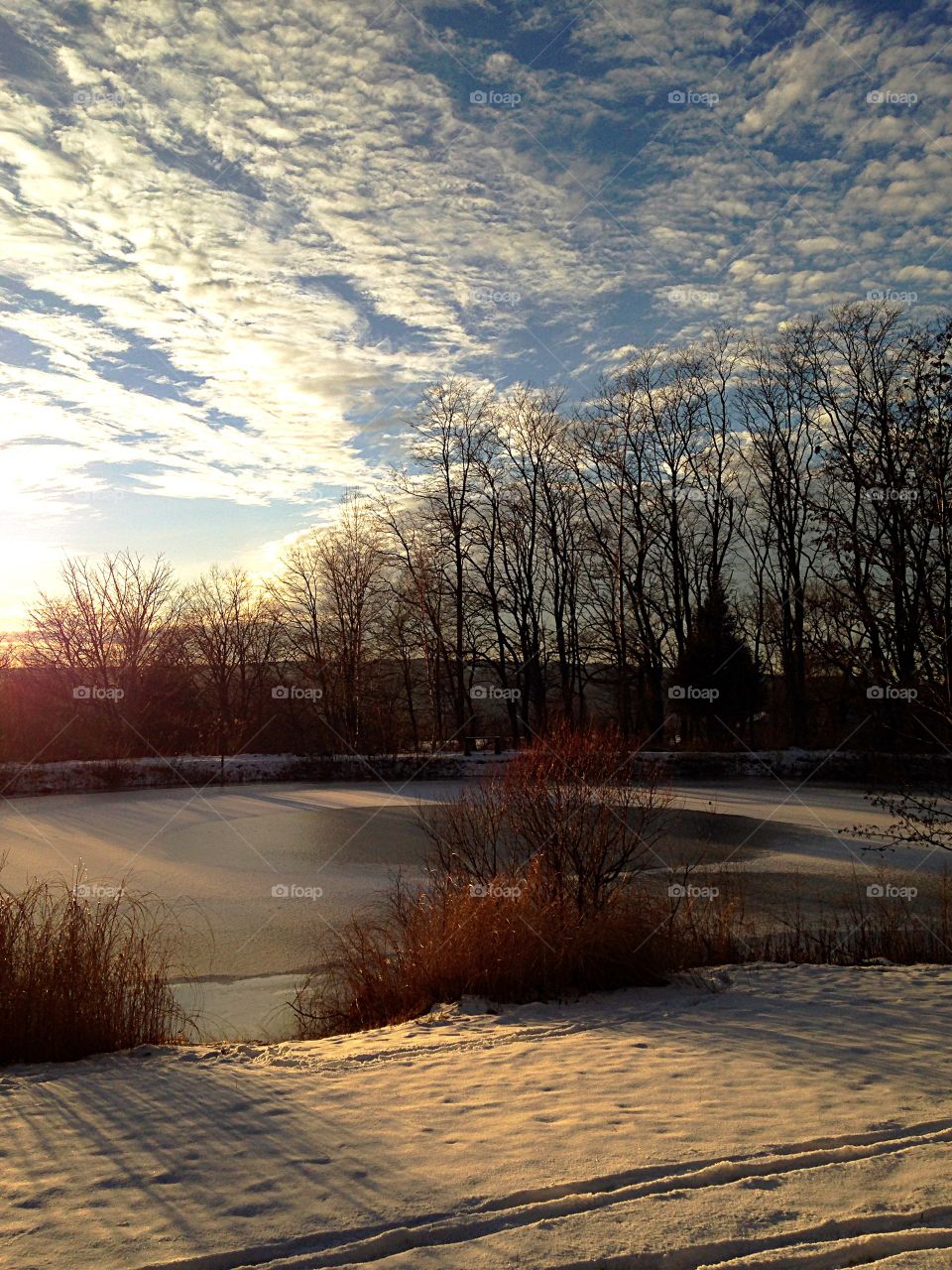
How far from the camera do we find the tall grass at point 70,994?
704 cm

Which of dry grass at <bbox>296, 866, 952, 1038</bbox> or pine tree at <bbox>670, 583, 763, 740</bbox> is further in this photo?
pine tree at <bbox>670, 583, 763, 740</bbox>

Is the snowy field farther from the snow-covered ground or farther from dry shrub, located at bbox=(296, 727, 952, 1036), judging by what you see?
the snow-covered ground

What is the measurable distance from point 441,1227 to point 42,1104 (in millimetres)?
2944

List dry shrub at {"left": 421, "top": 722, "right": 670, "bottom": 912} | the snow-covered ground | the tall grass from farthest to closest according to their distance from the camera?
dry shrub at {"left": 421, "top": 722, "right": 670, "bottom": 912} → the tall grass → the snow-covered ground

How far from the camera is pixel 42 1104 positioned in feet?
18.9

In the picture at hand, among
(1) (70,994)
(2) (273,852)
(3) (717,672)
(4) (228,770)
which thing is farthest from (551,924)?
(3) (717,672)

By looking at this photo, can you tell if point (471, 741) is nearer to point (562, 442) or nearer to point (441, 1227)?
point (562, 442)

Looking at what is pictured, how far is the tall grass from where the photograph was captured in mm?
7039

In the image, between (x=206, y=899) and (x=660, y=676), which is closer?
(x=206, y=899)

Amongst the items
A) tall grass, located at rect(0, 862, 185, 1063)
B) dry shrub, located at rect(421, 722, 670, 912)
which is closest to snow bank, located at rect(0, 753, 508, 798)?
dry shrub, located at rect(421, 722, 670, 912)

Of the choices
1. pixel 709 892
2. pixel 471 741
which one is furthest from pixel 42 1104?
pixel 471 741

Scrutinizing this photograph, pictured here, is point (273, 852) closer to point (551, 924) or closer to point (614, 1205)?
point (551, 924)

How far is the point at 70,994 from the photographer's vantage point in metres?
7.28

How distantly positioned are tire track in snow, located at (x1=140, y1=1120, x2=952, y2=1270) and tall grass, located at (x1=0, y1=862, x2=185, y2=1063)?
3.76m
